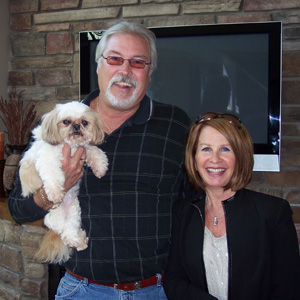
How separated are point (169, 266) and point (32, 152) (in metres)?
0.77

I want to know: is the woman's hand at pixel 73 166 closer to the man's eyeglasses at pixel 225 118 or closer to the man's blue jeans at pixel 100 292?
the man's blue jeans at pixel 100 292

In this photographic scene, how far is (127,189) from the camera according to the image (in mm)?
1404

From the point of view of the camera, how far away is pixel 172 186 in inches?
58.8

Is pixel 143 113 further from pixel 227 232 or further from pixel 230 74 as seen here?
pixel 230 74

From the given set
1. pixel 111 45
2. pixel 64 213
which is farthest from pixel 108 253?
pixel 111 45

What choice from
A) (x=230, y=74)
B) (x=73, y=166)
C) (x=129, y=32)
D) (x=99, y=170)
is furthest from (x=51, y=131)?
(x=230, y=74)

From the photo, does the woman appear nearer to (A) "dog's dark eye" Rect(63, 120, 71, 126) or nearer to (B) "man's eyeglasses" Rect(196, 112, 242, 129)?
(B) "man's eyeglasses" Rect(196, 112, 242, 129)

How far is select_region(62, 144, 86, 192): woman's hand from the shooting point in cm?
149

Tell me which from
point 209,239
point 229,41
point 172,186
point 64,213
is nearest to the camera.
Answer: point 209,239

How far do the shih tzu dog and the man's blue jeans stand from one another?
0.40 feet

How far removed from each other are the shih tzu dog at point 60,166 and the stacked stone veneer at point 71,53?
95 cm

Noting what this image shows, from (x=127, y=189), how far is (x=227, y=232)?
0.41 m

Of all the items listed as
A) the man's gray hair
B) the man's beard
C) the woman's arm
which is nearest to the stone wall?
the man's beard

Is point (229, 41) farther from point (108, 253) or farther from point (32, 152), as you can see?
point (108, 253)
